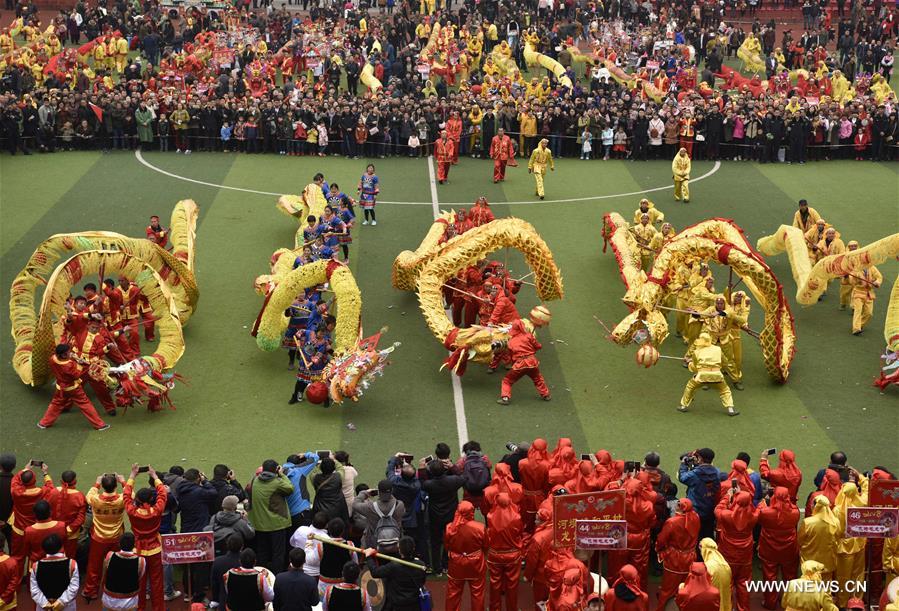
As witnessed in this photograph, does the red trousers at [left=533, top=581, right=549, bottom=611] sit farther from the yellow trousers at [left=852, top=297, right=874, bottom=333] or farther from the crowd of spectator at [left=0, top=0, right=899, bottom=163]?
the crowd of spectator at [left=0, top=0, right=899, bottom=163]

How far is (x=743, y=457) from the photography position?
698 inches

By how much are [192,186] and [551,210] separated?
10.2 meters

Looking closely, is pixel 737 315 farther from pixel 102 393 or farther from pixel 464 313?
pixel 102 393

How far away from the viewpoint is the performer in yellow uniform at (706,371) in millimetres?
22297

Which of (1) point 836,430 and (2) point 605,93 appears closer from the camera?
(1) point 836,430

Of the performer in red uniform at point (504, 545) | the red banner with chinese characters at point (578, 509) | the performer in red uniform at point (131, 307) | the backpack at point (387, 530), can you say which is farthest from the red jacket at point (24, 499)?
the performer in red uniform at point (131, 307)

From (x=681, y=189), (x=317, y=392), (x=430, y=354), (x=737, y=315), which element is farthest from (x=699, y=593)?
(x=681, y=189)

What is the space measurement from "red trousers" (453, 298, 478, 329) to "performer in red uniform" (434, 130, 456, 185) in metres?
10.9

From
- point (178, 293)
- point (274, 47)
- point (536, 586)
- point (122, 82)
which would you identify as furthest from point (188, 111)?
point (536, 586)

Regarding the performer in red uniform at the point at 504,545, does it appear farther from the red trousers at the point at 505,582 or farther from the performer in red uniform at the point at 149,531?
the performer in red uniform at the point at 149,531

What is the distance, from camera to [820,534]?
16.4 m

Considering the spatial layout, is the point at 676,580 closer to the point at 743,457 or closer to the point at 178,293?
the point at 743,457

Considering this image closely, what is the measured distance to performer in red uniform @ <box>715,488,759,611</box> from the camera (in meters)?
16.4

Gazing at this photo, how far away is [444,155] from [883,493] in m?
22.4
